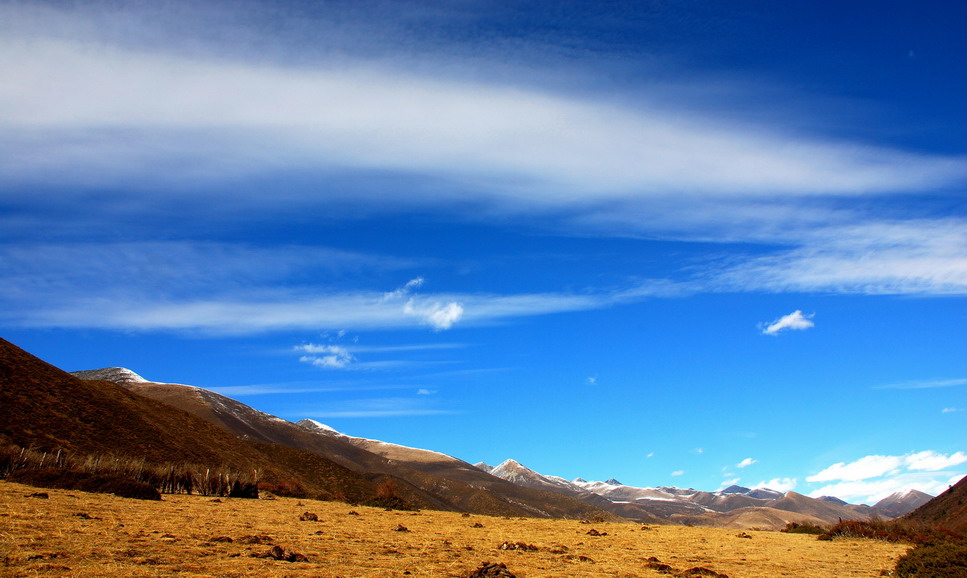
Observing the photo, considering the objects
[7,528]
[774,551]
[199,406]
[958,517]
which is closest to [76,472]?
[7,528]

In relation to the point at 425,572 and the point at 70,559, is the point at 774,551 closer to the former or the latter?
the point at 425,572

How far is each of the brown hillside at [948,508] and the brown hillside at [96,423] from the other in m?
84.0

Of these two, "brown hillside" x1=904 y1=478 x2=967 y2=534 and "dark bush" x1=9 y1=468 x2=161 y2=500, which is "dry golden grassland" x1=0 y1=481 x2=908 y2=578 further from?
"brown hillside" x1=904 y1=478 x2=967 y2=534

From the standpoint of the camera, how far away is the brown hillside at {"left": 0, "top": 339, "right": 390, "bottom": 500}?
4200 centimetres

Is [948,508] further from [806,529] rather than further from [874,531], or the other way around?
[874,531]

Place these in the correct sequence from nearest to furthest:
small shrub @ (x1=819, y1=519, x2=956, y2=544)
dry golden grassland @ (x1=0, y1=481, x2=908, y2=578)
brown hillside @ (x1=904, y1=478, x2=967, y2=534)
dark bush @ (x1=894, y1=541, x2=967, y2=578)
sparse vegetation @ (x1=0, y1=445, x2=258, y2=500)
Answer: dry golden grassland @ (x1=0, y1=481, x2=908, y2=578), dark bush @ (x1=894, y1=541, x2=967, y2=578), sparse vegetation @ (x1=0, y1=445, x2=258, y2=500), small shrub @ (x1=819, y1=519, x2=956, y2=544), brown hillside @ (x1=904, y1=478, x2=967, y2=534)

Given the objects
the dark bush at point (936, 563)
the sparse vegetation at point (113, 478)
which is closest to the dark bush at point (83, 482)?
the sparse vegetation at point (113, 478)

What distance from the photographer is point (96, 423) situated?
50.4 metres

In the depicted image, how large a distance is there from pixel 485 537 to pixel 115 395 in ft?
182

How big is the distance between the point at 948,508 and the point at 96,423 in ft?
377

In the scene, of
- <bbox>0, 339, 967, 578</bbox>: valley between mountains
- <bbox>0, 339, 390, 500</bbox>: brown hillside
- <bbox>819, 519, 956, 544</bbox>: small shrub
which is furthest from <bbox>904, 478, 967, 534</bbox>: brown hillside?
<bbox>0, 339, 390, 500</bbox>: brown hillside

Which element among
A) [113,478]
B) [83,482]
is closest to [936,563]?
[113,478]

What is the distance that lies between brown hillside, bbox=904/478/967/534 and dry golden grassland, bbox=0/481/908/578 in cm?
Answer: 7821

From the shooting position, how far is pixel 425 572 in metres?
13.7
